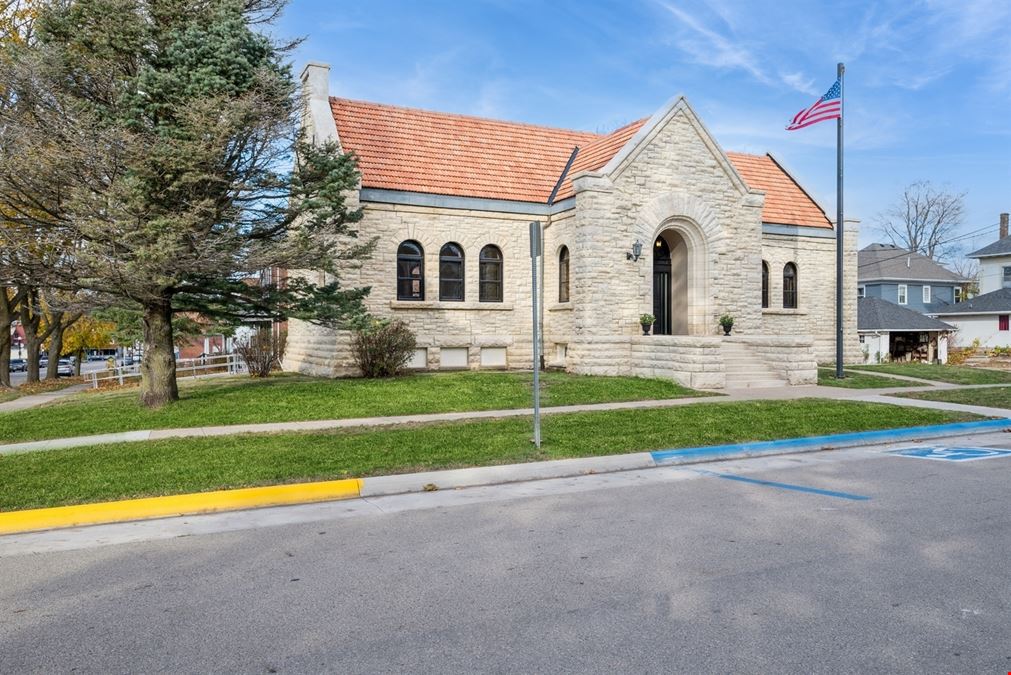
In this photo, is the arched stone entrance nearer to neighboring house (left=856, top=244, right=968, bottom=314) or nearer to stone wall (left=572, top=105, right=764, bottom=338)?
stone wall (left=572, top=105, right=764, bottom=338)

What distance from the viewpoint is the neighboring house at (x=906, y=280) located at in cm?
4684

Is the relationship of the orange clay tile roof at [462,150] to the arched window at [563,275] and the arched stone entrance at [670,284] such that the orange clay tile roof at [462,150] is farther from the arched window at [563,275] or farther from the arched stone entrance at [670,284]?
the arched stone entrance at [670,284]

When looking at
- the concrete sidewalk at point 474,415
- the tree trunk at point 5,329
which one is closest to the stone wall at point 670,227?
the concrete sidewalk at point 474,415

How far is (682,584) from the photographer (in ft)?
16.1

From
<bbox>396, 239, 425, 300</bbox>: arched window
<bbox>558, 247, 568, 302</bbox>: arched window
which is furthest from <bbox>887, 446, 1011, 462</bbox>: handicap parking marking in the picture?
<bbox>396, 239, 425, 300</bbox>: arched window

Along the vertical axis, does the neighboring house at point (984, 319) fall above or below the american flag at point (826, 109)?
below

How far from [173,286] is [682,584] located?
12.4m

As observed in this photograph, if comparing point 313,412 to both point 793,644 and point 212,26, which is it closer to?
point 212,26

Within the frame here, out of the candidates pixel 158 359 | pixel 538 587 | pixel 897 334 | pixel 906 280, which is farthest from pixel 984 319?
pixel 538 587

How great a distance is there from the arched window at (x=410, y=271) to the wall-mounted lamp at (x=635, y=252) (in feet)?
19.8

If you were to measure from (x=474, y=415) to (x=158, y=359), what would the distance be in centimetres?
652

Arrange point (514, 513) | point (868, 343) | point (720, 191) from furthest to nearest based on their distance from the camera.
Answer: point (868, 343) < point (720, 191) < point (514, 513)

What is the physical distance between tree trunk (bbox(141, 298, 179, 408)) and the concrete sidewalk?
9.66ft

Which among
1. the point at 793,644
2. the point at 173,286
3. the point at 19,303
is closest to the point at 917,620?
the point at 793,644
